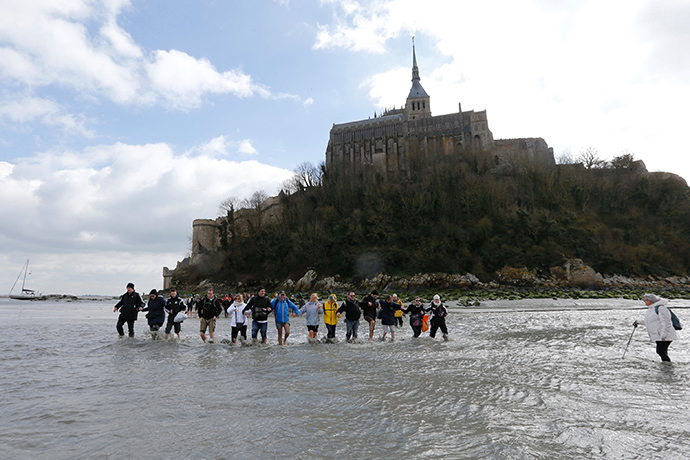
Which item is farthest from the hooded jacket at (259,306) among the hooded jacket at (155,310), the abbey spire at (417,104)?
the abbey spire at (417,104)

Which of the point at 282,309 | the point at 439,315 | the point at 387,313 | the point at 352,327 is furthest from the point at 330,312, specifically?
the point at 439,315

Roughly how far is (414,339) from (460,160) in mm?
55525

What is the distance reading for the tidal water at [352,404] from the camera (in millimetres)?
4070

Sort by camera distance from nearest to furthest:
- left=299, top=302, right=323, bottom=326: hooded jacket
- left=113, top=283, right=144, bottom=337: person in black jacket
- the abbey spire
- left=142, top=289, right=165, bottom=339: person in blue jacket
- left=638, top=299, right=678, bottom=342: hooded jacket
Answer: left=638, top=299, right=678, bottom=342: hooded jacket
left=299, top=302, right=323, bottom=326: hooded jacket
left=113, top=283, right=144, bottom=337: person in black jacket
left=142, top=289, right=165, bottom=339: person in blue jacket
the abbey spire

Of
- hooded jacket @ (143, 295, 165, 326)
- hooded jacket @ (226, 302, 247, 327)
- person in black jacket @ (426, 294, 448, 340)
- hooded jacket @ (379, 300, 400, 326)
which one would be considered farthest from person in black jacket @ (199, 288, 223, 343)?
person in black jacket @ (426, 294, 448, 340)

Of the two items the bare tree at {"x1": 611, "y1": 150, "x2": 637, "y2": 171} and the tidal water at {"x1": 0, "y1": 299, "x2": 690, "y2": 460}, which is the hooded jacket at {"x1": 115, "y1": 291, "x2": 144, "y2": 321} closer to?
the tidal water at {"x1": 0, "y1": 299, "x2": 690, "y2": 460}

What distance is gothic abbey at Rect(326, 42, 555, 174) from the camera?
2771 inches

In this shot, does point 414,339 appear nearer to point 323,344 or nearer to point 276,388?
point 323,344

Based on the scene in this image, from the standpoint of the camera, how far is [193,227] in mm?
72500

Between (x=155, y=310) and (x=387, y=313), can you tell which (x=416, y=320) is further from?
(x=155, y=310)

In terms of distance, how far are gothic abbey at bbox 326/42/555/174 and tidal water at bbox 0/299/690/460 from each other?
6111cm

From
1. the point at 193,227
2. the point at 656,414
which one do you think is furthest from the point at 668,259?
the point at 193,227

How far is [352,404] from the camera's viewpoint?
18.5 feet

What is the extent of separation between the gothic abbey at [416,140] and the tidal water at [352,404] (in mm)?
61111
